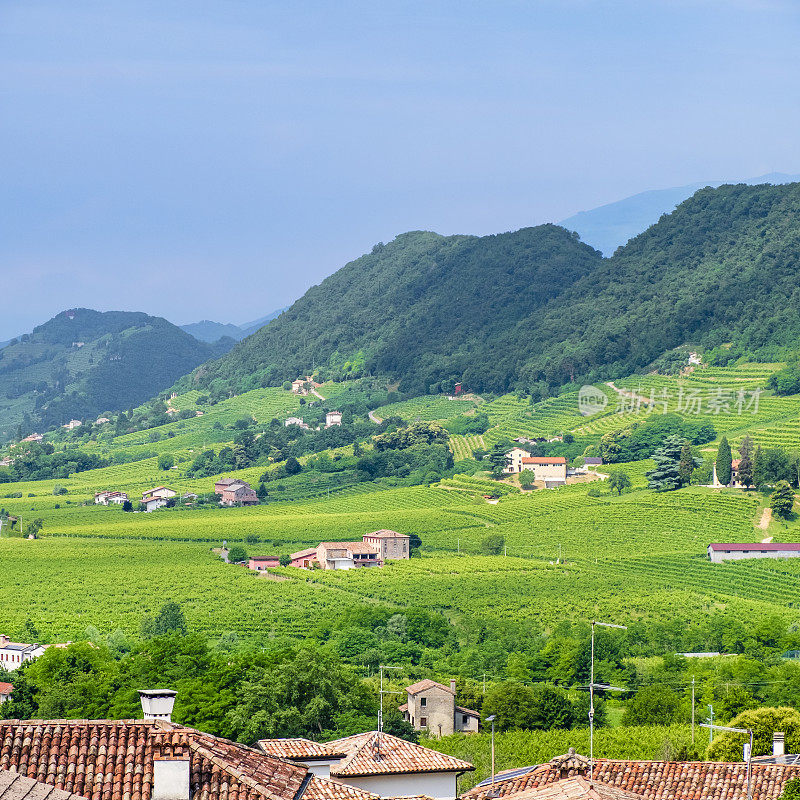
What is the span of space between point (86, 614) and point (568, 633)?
21376mm

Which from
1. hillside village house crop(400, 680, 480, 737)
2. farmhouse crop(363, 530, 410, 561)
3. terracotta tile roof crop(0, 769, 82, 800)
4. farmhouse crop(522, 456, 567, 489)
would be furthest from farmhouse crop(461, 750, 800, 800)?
farmhouse crop(522, 456, 567, 489)

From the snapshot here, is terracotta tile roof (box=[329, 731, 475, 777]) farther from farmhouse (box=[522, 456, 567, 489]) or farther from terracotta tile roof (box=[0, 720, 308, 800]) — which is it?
farmhouse (box=[522, 456, 567, 489])

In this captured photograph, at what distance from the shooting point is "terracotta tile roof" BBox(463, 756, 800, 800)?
18812mm

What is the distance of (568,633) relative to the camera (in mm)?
61062

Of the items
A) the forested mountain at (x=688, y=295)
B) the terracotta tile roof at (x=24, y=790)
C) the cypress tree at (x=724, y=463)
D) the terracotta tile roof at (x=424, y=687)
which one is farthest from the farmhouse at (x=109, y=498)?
the terracotta tile roof at (x=24, y=790)

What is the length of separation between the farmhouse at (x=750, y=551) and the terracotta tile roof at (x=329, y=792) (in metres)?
60.3

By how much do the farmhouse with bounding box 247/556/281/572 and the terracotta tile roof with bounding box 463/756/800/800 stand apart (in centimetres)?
6013

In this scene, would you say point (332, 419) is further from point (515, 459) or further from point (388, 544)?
point (388, 544)

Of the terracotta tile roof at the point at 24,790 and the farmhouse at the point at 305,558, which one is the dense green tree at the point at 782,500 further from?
the terracotta tile roof at the point at 24,790


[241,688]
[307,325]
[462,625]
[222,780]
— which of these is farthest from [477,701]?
[307,325]

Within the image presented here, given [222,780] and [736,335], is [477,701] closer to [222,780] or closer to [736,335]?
[222,780]

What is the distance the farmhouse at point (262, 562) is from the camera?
80375mm

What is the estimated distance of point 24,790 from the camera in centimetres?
1060

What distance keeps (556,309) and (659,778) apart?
443 ft
